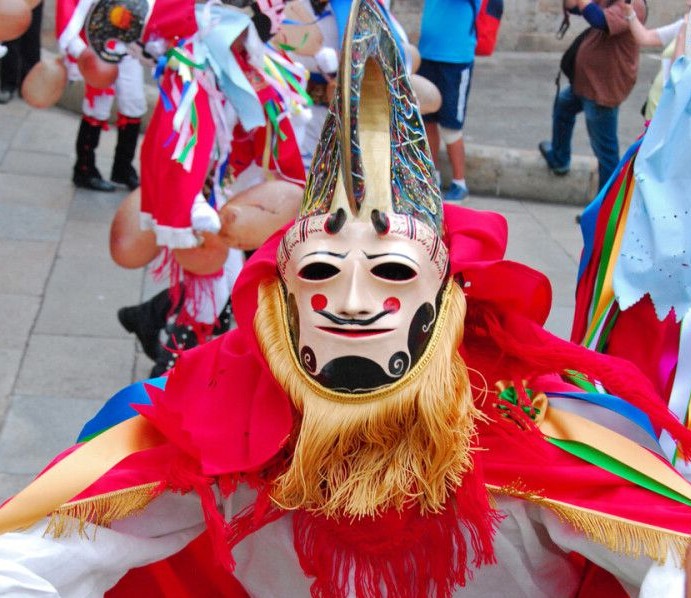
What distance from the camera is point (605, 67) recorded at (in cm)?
623

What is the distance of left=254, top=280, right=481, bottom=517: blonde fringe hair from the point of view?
1947 mm

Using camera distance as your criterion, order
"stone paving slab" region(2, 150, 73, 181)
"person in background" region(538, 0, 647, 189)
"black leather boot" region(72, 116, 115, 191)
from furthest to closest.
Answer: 1. "stone paving slab" region(2, 150, 73, 181)
2. "black leather boot" region(72, 116, 115, 191)
3. "person in background" region(538, 0, 647, 189)

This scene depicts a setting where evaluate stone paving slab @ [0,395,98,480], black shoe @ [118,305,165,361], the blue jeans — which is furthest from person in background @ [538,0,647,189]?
stone paving slab @ [0,395,98,480]

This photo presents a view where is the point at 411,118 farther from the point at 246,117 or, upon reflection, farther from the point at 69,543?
the point at 246,117

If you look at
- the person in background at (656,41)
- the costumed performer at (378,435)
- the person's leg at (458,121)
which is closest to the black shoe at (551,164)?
the person's leg at (458,121)

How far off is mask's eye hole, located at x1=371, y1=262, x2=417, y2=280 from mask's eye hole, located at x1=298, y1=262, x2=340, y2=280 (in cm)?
7

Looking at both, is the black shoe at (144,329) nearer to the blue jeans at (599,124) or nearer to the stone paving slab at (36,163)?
the stone paving slab at (36,163)

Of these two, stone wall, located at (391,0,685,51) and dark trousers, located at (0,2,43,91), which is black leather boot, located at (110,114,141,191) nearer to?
dark trousers, located at (0,2,43,91)

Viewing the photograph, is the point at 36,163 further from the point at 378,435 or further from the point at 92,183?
the point at 378,435

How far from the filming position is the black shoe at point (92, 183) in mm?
6559

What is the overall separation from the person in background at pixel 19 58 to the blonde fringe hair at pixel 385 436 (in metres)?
5.60

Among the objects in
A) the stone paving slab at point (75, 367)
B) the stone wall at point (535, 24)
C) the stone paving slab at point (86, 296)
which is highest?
the stone paving slab at point (75, 367)

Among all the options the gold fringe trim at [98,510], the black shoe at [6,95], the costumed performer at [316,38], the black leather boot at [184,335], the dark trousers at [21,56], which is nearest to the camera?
the gold fringe trim at [98,510]

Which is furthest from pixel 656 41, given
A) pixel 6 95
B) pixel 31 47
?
pixel 6 95
